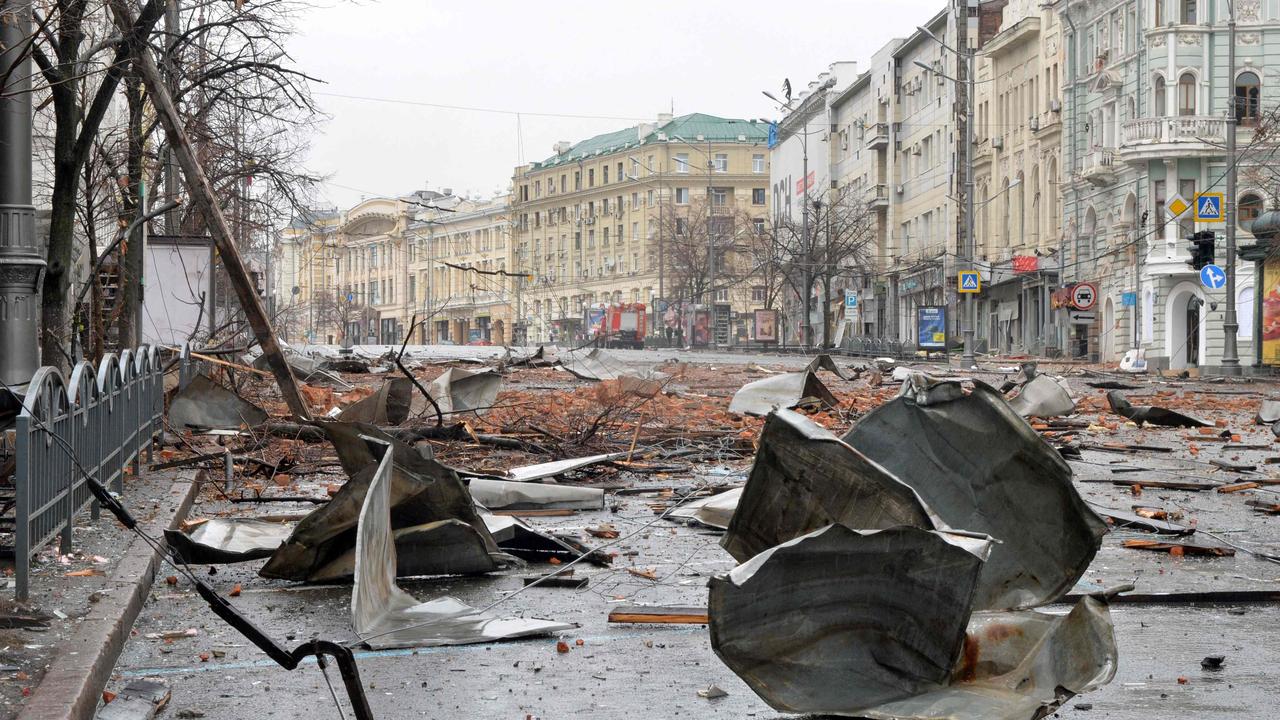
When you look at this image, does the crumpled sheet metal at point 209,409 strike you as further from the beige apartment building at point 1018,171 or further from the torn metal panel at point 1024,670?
the beige apartment building at point 1018,171

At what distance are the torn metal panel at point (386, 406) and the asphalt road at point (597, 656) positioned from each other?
6749mm

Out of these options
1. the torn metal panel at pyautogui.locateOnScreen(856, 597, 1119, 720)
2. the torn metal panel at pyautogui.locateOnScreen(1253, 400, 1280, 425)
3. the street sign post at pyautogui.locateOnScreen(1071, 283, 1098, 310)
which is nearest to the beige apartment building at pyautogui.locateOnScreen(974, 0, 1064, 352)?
the street sign post at pyautogui.locateOnScreen(1071, 283, 1098, 310)

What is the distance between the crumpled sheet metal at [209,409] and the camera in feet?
50.6

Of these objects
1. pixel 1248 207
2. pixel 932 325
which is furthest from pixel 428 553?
pixel 932 325

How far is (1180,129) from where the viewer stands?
174ft

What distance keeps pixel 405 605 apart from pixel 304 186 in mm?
16828

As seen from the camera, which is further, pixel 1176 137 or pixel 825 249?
pixel 825 249

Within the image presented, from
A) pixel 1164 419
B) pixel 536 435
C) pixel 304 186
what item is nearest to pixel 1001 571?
pixel 536 435

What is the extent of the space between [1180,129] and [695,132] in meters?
84.1

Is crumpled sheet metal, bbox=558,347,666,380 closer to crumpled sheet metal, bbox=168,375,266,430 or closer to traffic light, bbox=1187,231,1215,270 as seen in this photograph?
traffic light, bbox=1187,231,1215,270

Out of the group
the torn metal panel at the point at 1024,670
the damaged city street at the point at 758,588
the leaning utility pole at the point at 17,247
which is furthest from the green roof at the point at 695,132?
the torn metal panel at the point at 1024,670

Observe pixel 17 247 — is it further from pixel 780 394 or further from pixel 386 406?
Result: pixel 780 394

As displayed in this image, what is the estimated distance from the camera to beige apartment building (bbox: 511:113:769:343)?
130 m

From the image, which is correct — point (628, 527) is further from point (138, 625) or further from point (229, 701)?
point (229, 701)
